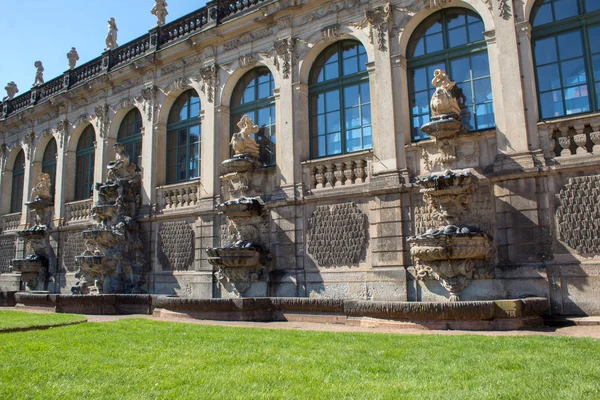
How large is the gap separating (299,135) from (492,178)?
5.63m

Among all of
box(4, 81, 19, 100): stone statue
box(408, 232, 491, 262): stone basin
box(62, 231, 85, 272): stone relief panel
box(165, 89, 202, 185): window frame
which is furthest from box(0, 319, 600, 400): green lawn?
box(4, 81, 19, 100): stone statue

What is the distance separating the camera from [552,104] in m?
11.6

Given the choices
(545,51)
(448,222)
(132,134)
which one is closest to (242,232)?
(448,222)

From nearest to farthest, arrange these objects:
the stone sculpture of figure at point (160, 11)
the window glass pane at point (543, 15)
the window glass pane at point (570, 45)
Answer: the window glass pane at point (570, 45) < the window glass pane at point (543, 15) < the stone sculpture of figure at point (160, 11)

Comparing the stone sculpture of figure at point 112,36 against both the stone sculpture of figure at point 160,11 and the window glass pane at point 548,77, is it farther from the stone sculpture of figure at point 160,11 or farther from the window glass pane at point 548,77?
the window glass pane at point 548,77

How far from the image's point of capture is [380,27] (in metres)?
13.7

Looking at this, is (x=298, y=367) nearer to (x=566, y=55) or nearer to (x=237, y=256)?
(x=237, y=256)

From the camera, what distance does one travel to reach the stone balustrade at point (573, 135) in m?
10.6

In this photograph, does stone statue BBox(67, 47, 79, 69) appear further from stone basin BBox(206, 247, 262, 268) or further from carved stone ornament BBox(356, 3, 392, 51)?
carved stone ornament BBox(356, 3, 392, 51)

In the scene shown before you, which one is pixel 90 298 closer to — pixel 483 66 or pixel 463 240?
pixel 463 240

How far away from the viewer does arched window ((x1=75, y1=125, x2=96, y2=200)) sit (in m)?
21.8

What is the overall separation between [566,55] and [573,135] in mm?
2014

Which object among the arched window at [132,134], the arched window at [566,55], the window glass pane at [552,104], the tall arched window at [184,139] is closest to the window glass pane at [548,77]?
the arched window at [566,55]

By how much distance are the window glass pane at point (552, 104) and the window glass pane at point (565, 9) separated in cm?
176
